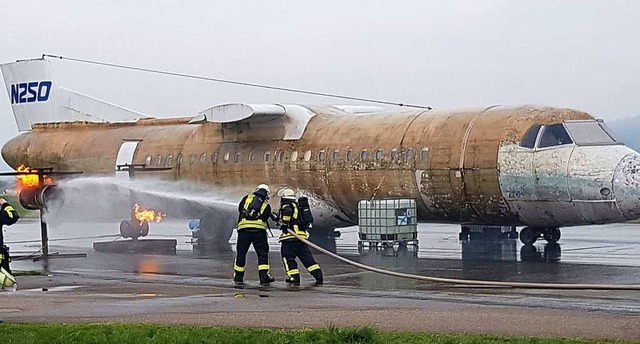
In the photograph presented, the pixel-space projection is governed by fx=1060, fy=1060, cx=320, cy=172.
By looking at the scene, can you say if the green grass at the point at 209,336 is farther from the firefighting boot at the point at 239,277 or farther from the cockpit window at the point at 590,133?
the cockpit window at the point at 590,133

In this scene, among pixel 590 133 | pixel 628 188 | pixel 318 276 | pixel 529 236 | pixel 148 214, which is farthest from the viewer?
pixel 148 214

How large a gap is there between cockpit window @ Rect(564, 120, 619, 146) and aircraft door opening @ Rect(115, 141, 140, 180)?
12109 mm

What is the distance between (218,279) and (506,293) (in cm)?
498

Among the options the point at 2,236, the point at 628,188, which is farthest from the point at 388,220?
the point at 2,236

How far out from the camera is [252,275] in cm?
1694

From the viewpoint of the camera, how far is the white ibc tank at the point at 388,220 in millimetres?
21016

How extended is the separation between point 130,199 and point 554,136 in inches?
466

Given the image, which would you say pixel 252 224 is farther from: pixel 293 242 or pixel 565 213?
pixel 565 213

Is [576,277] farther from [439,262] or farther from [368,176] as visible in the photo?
[368,176]

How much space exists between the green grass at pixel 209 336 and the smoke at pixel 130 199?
592 inches

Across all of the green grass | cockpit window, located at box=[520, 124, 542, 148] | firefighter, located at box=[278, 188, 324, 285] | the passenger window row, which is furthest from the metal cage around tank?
the green grass

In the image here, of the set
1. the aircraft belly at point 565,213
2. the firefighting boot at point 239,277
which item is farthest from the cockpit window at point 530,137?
the firefighting boot at point 239,277

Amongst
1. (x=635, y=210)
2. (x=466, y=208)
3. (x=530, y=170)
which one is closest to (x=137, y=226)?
(x=466, y=208)

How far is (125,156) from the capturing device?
27281mm
